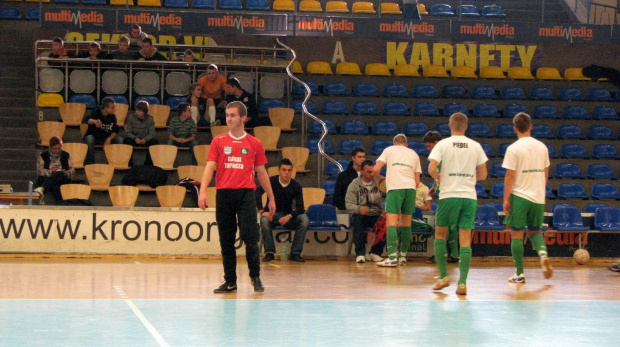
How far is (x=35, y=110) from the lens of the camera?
19.8m

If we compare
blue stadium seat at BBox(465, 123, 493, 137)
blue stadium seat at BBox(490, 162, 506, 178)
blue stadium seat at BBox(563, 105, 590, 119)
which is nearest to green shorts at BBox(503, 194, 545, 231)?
blue stadium seat at BBox(490, 162, 506, 178)

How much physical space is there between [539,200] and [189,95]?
993cm

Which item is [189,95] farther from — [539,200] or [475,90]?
[539,200]

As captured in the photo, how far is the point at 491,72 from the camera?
2381 centimetres

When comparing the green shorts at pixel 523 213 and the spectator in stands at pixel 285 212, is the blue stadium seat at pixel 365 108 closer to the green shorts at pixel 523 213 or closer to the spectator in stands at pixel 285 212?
the spectator in stands at pixel 285 212

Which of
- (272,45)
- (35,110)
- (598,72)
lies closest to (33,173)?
(35,110)

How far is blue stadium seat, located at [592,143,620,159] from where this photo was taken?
20.8 m

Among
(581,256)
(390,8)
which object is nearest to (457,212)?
(581,256)

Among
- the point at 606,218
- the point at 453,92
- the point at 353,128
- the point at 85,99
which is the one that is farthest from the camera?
the point at 453,92

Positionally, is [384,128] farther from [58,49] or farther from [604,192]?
[58,49]

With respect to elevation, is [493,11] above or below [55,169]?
above

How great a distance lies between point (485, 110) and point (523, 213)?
11.7 m

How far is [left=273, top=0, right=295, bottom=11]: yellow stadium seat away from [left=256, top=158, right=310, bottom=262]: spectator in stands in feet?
36.5

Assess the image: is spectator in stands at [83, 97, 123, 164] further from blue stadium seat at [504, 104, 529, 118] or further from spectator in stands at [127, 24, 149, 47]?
blue stadium seat at [504, 104, 529, 118]
